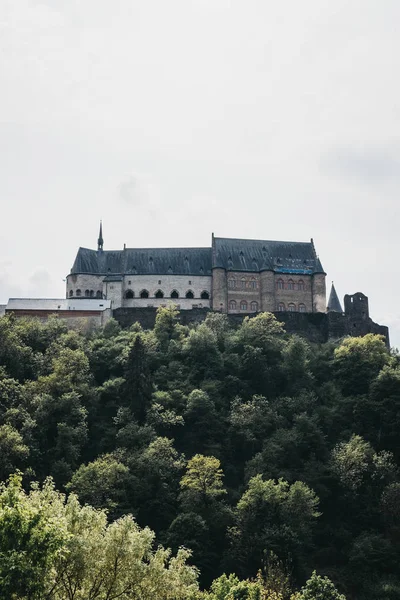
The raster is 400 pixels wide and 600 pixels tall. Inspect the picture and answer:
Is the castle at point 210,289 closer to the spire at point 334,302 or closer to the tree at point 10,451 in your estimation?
the spire at point 334,302

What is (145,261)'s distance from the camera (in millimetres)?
97438

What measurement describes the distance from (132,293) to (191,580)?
56782 millimetres

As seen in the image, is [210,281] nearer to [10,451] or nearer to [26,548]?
[10,451]

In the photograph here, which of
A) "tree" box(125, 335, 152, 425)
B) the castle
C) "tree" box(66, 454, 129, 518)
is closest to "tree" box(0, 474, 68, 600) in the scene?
"tree" box(66, 454, 129, 518)

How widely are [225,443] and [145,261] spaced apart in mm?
35810

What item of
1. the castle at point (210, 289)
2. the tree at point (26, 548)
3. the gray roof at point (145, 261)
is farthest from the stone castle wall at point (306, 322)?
the tree at point (26, 548)

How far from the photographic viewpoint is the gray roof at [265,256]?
95750 millimetres

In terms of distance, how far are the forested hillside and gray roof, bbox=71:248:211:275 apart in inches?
549

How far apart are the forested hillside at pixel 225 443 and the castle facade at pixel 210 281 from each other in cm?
1059

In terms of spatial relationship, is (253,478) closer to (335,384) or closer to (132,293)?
(335,384)

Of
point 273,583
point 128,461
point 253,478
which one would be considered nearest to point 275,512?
point 253,478

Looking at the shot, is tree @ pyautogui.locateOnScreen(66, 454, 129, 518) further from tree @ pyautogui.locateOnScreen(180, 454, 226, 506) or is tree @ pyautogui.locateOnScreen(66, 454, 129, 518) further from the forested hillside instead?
tree @ pyautogui.locateOnScreen(180, 454, 226, 506)

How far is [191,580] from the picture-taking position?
131ft

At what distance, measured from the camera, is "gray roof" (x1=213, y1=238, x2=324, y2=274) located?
95750 mm
